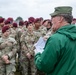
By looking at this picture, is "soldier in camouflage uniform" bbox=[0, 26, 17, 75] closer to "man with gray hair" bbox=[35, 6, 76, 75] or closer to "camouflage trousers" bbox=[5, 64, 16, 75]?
"camouflage trousers" bbox=[5, 64, 16, 75]

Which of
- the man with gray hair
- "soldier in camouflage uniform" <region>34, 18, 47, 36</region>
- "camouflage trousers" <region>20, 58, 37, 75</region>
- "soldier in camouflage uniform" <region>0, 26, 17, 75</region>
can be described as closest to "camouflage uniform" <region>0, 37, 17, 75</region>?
"soldier in camouflage uniform" <region>0, 26, 17, 75</region>

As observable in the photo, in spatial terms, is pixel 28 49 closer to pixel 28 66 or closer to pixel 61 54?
pixel 28 66

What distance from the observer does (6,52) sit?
995cm

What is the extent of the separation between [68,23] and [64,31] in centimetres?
15

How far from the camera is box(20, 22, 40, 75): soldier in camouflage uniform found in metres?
10.9

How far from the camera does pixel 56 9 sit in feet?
14.3

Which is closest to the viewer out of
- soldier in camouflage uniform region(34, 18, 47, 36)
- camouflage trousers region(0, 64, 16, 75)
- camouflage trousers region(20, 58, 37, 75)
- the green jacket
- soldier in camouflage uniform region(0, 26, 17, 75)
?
the green jacket

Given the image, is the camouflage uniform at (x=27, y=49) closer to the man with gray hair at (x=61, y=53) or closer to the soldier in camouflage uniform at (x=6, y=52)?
the soldier in camouflage uniform at (x=6, y=52)

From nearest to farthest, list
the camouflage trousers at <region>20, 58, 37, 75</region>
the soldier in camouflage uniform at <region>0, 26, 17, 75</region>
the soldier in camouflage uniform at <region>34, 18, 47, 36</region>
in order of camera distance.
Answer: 1. the soldier in camouflage uniform at <region>0, 26, 17, 75</region>
2. the soldier in camouflage uniform at <region>34, 18, 47, 36</region>
3. the camouflage trousers at <region>20, 58, 37, 75</region>

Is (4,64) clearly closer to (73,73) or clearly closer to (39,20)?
(39,20)

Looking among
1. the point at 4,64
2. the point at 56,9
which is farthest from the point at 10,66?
the point at 56,9

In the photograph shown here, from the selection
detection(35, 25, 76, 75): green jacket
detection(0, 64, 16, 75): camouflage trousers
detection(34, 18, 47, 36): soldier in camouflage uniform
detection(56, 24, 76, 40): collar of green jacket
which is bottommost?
detection(0, 64, 16, 75): camouflage trousers

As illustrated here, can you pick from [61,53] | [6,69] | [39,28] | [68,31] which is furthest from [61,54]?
[39,28]

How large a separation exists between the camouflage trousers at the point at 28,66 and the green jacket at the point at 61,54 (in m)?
7.06
